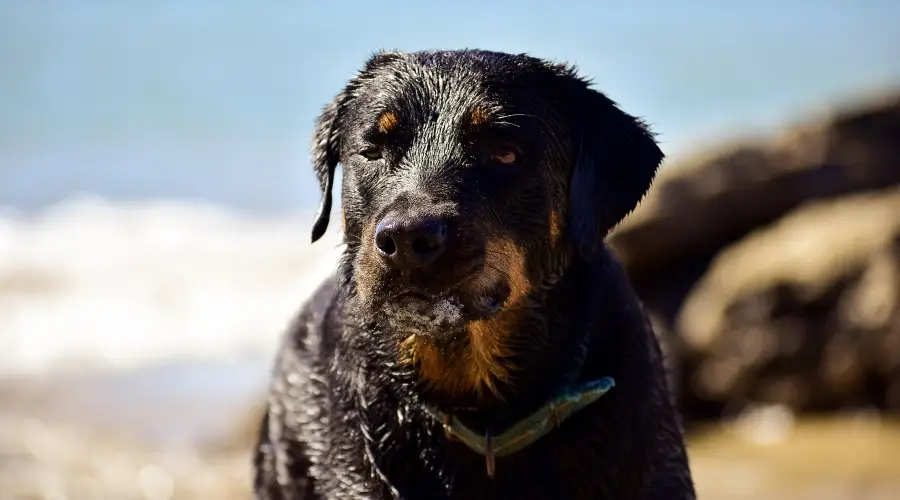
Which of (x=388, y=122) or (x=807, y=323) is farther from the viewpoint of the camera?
(x=807, y=323)

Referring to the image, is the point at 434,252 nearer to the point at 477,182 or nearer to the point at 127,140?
the point at 477,182

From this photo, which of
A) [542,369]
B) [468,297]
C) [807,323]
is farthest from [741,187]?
[468,297]

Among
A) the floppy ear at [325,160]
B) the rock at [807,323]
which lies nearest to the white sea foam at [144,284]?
the rock at [807,323]

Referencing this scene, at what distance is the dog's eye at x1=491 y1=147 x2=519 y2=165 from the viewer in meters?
3.62

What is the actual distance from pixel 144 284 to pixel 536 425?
1059 cm

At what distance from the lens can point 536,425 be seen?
141 inches

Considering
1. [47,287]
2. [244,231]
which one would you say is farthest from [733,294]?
[244,231]

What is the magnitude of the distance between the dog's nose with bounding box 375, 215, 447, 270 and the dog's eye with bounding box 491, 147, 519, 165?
18.5 inches

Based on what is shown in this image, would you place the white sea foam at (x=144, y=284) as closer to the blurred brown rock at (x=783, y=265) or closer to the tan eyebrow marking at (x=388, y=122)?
the blurred brown rock at (x=783, y=265)

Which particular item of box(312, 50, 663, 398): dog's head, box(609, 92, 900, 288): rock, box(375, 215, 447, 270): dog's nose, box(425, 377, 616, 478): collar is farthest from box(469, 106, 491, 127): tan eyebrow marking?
box(609, 92, 900, 288): rock

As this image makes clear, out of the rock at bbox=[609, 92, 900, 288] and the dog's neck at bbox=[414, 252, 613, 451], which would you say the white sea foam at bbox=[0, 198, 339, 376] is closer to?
the rock at bbox=[609, 92, 900, 288]

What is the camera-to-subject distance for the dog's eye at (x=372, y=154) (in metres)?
3.77

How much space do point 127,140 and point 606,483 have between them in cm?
2226

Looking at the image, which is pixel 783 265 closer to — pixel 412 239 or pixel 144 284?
pixel 412 239
